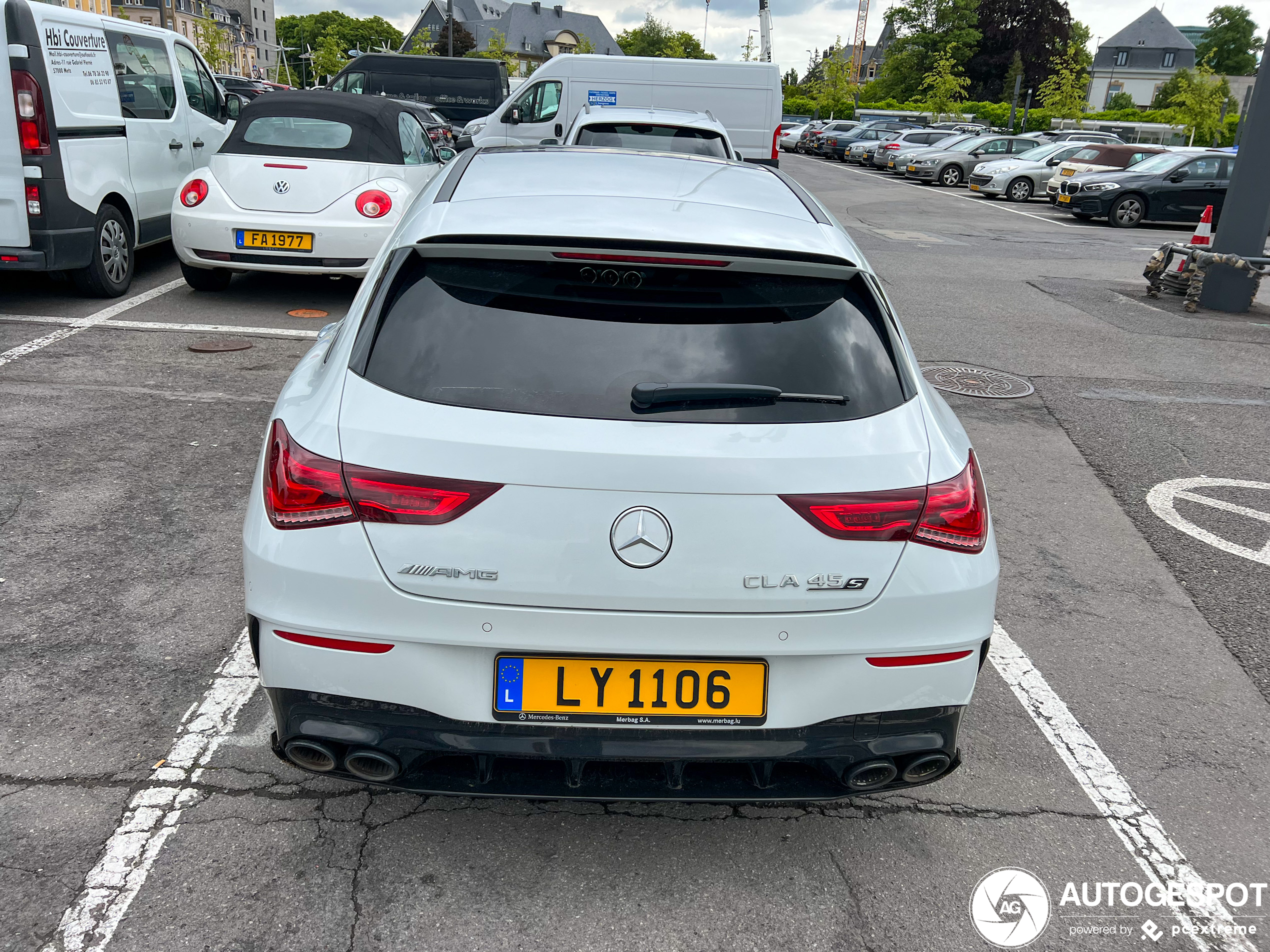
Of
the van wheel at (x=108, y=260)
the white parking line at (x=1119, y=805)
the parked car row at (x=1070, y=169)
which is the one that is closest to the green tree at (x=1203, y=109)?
the parked car row at (x=1070, y=169)

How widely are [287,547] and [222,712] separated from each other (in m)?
1.22

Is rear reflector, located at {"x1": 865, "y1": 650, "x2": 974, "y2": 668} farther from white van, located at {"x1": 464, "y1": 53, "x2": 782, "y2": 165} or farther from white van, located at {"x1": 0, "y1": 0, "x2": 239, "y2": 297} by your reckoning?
white van, located at {"x1": 464, "y1": 53, "x2": 782, "y2": 165}

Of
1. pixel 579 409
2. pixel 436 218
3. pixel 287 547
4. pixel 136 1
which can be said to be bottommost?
pixel 287 547

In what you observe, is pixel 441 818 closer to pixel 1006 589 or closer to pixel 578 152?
pixel 578 152

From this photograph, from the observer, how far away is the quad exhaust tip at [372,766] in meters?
2.30

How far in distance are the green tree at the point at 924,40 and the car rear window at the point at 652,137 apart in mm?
76876

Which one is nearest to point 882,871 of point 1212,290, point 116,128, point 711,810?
point 711,810

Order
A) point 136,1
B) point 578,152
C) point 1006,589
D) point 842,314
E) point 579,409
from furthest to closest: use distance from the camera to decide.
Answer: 1. point 136,1
2. point 1006,589
3. point 578,152
4. point 842,314
5. point 579,409

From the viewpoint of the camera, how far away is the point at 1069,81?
52.3 metres

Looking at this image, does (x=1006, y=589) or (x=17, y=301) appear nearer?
(x=1006, y=589)

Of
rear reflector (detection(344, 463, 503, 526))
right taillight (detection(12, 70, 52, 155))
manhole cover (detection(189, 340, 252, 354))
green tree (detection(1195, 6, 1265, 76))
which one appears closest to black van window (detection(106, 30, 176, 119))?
right taillight (detection(12, 70, 52, 155))

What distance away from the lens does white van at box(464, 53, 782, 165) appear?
1784 centimetres

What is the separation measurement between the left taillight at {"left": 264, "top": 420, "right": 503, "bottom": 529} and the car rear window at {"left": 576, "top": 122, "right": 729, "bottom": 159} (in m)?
9.55

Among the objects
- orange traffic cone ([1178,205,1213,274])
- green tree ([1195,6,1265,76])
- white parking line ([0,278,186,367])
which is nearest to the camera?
white parking line ([0,278,186,367])
